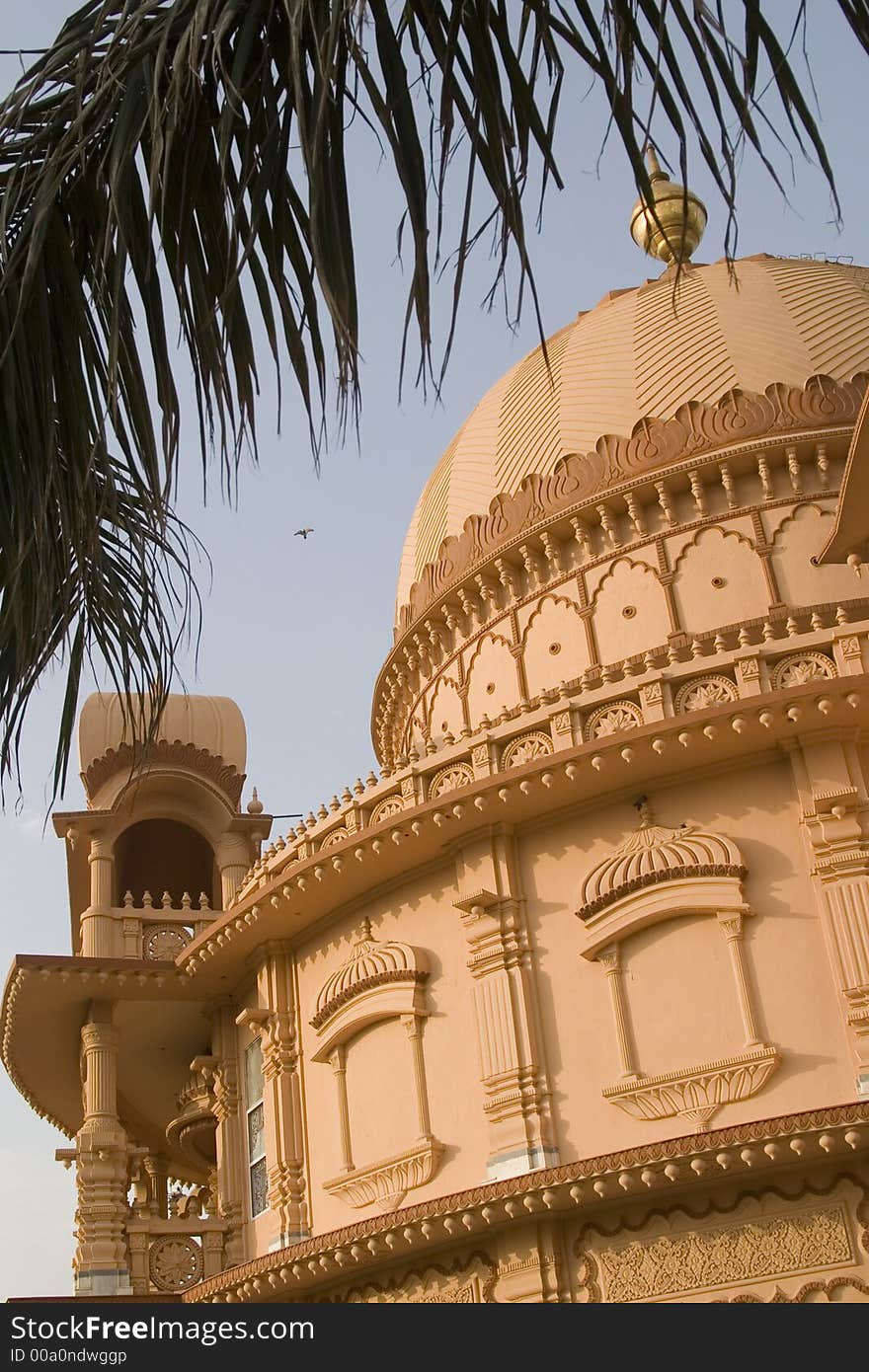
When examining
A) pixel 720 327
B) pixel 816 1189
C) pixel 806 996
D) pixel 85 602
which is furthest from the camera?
pixel 720 327

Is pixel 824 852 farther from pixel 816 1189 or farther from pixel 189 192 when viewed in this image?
pixel 189 192

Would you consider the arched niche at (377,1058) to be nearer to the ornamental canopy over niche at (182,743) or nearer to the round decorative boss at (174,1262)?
the round decorative boss at (174,1262)

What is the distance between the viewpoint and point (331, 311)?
8.09ft

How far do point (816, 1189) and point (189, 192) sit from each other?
33.6 ft

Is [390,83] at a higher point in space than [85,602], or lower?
higher

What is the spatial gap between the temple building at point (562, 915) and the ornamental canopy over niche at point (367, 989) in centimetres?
4

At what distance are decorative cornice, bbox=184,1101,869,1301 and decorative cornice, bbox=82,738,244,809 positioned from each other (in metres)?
7.13

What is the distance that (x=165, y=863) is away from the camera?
21.4m

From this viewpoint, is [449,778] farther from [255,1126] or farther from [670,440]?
[670,440]

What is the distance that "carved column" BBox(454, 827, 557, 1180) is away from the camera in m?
12.8

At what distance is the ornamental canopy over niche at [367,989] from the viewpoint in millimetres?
14156

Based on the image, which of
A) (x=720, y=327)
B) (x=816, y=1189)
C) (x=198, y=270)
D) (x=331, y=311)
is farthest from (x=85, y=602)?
(x=720, y=327)

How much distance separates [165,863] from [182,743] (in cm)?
255

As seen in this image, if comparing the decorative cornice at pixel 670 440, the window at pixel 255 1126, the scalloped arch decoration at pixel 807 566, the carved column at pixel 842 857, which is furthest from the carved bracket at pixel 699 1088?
the decorative cornice at pixel 670 440
